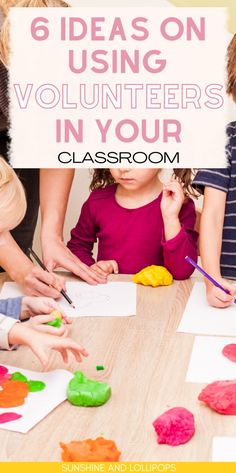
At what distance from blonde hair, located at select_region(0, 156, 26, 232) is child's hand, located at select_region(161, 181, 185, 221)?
1.38 feet

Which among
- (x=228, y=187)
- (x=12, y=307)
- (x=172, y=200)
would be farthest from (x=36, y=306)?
(x=228, y=187)

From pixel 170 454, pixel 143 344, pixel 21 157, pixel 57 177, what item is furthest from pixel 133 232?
pixel 170 454

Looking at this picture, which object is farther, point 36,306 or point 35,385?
point 36,306

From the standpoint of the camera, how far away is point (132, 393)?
1.18 metres

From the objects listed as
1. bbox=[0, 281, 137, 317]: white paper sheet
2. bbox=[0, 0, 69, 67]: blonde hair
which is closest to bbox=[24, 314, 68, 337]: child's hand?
bbox=[0, 281, 137, 317]: white paper sheet

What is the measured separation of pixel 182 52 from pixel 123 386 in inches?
61.3

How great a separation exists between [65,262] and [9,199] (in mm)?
377

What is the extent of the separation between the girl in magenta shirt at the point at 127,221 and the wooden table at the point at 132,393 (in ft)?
1.24

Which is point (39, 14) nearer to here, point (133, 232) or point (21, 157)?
point (21, 157)

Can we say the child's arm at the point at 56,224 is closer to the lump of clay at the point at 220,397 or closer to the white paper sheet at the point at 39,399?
the white paper sheet at the point at 39,399

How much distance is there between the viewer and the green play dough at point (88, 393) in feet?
3.73

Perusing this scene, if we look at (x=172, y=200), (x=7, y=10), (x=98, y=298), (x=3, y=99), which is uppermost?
(x=7, y=10)

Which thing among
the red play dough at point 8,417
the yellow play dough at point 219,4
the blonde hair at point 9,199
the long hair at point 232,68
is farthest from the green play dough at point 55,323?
the yellow play dough at point 219,4

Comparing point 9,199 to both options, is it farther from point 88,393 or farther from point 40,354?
point 88,393
